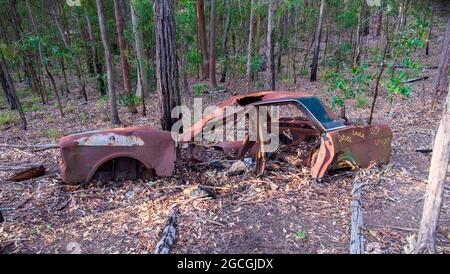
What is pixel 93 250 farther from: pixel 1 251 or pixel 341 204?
pixel 341 204

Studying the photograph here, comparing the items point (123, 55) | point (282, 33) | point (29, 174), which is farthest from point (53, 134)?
point (282, 33)

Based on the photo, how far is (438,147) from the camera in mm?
2684

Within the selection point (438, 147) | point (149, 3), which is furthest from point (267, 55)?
point (438, 147)

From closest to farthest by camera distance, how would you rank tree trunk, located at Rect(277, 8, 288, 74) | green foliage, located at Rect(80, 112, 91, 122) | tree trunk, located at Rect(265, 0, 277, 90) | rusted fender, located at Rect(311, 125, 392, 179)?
rusted fender, located at Rect(311, 125, 392, 179) → tree trunk, located at Rect(265, 0, 277, 90) → green foliage, located at Rect(80, 112, 91, 122) → tree trunk, located at Rect(277, 8, 288, 74)

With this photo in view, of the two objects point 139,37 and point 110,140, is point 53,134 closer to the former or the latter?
point 139,37

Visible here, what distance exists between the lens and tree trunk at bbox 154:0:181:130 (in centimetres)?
533

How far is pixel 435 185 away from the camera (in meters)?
2.76

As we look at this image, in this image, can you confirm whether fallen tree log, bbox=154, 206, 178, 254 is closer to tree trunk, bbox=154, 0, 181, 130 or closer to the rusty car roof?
the rusty car roof

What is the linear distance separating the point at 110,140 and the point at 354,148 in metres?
3.51

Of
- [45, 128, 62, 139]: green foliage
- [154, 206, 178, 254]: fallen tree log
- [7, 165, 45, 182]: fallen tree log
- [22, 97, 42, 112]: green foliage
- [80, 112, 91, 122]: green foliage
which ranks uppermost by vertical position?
[7, 165, 45, 182]: fallen tree log

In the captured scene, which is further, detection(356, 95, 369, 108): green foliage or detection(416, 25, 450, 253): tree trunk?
detection(356, 95, 369, 108): green foliage

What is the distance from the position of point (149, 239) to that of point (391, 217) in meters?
2.81

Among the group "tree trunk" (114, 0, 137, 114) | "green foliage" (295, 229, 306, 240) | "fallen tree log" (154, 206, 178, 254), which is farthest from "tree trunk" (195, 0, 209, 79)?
"green foliage" (295, 229, 306, 240)

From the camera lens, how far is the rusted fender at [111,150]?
4.40m
